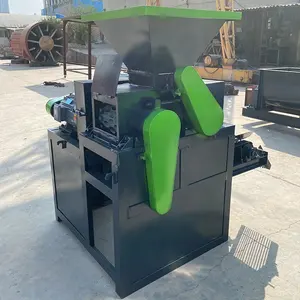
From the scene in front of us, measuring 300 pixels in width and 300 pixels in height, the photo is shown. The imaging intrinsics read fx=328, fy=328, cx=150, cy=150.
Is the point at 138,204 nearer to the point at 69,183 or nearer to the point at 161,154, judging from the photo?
the point at 161,154

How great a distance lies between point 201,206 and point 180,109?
570 millimetres

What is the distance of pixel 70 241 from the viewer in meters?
2.05

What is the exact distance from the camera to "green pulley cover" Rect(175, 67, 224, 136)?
1.51 metres

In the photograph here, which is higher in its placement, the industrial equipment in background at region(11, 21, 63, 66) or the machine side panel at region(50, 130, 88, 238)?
the industrial equipment in background at region(11, 21, 63, 66)

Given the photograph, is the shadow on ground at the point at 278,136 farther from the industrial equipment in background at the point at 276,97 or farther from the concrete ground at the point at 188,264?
the concrete ground at the point at 188,264

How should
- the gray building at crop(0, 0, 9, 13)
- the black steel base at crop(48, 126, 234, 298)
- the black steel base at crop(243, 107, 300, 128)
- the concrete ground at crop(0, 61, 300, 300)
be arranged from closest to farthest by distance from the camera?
1. the black steel base at crop(48, 126, 234, 298)
2. the concrete ground at crop(0, 61, 300, 300)
3. the black steel base at crop(243, 107, 300, 128)
4. the gray building at crop(0, 0, 9, 13)

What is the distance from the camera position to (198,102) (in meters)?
1.55

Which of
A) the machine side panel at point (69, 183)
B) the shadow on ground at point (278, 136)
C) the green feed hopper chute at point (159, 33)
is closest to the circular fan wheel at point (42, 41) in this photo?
the shadow on ground at point (278, 136)

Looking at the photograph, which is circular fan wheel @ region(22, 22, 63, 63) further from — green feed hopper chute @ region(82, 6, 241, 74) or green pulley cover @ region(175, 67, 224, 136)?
green pulley cover @ region(175, 67, 224, 136)

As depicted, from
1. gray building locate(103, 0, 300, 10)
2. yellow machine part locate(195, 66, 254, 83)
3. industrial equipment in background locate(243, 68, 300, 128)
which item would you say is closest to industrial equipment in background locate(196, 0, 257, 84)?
yellow machine part locate(195, 66, 254, 83)

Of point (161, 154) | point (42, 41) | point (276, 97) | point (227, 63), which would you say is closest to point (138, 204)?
point (161, 154)

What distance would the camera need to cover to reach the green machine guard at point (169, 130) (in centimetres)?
139

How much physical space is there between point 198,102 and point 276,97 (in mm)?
3092

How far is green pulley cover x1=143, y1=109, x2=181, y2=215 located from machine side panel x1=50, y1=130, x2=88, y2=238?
0.55m
